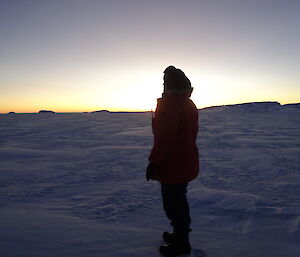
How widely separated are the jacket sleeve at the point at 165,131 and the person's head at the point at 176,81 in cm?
19

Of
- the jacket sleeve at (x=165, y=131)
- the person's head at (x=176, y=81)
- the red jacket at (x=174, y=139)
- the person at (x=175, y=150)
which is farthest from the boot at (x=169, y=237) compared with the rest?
the person's head at (x=176, y=81)

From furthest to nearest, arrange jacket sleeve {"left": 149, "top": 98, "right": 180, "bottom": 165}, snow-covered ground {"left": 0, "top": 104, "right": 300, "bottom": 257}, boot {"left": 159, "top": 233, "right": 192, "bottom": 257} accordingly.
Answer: snow-covered ground {"left": 0, "top": 104, "right": 300, "bottom": 257} < boot {"left": 159, "top": 233, "right": 192, "bottom": 257} < jacket sleeve {"left": 149, "top": 98, "right": 180, "bottom": 165}

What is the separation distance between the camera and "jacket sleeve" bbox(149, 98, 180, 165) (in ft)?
6.28

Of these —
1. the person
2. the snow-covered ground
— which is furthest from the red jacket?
the snow-covered ground

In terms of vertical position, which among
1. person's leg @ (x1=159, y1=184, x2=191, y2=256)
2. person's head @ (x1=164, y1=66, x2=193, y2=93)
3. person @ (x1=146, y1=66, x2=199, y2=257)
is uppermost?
person's head @ (x1=164, y1=66, x2=193, y2=93)

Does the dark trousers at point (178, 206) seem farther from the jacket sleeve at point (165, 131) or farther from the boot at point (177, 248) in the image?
the jacket sleeve at point (165, 131)

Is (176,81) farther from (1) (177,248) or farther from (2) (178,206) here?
(1) (177,248)

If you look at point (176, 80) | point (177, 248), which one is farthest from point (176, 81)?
point (177, 248)

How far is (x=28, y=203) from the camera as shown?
3.19m

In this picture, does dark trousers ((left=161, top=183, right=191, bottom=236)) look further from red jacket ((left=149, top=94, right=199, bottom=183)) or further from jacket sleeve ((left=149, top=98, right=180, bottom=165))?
jacket sleeve ((left=149, top=98, right=180, bottom=165))

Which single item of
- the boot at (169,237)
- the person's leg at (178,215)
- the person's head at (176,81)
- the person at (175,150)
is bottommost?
the boot at (169,237)

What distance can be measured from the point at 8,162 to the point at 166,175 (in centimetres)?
482

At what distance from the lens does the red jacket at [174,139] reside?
1932mm

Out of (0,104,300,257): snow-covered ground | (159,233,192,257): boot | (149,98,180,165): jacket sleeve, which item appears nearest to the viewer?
(149,98,180,165): jacket sleeve
